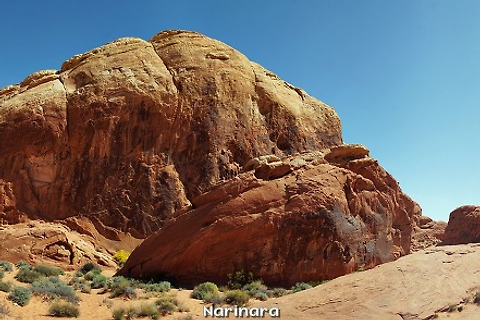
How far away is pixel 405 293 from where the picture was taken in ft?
27.5

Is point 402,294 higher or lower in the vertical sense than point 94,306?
lower

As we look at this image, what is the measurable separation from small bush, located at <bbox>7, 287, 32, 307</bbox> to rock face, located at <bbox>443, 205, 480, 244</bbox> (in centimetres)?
4250

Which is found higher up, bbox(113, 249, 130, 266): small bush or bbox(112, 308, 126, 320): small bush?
bbox(113, 249, 130, 266): small bush

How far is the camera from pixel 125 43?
37000mm

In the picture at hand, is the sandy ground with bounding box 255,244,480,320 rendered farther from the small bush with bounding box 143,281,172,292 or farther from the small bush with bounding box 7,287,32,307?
the small bush with bounding box 7,287,32,307

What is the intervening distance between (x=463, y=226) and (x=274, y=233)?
119 ft

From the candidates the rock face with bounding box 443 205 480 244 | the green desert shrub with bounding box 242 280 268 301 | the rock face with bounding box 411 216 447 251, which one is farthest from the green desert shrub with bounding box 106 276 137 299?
the rock face with bounding box 443 205 480 244

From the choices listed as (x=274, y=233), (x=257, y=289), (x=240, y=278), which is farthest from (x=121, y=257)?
(x=257, y=289)

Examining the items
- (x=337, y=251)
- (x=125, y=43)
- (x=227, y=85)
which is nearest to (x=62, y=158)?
(x=125, y=43)

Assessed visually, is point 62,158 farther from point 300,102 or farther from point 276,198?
point 300,102

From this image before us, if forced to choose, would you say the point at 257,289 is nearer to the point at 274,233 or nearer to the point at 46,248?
the point at 274,233

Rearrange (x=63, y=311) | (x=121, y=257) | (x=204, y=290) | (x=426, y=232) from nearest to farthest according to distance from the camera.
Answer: (x=63, y=311) → (x=204, y=290) → (x=121, y=257) → (x=426, y=232)

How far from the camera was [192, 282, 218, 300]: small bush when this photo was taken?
14.7 metres

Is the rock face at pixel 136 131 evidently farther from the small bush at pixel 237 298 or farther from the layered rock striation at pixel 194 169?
the small bush at pixel 237 298
